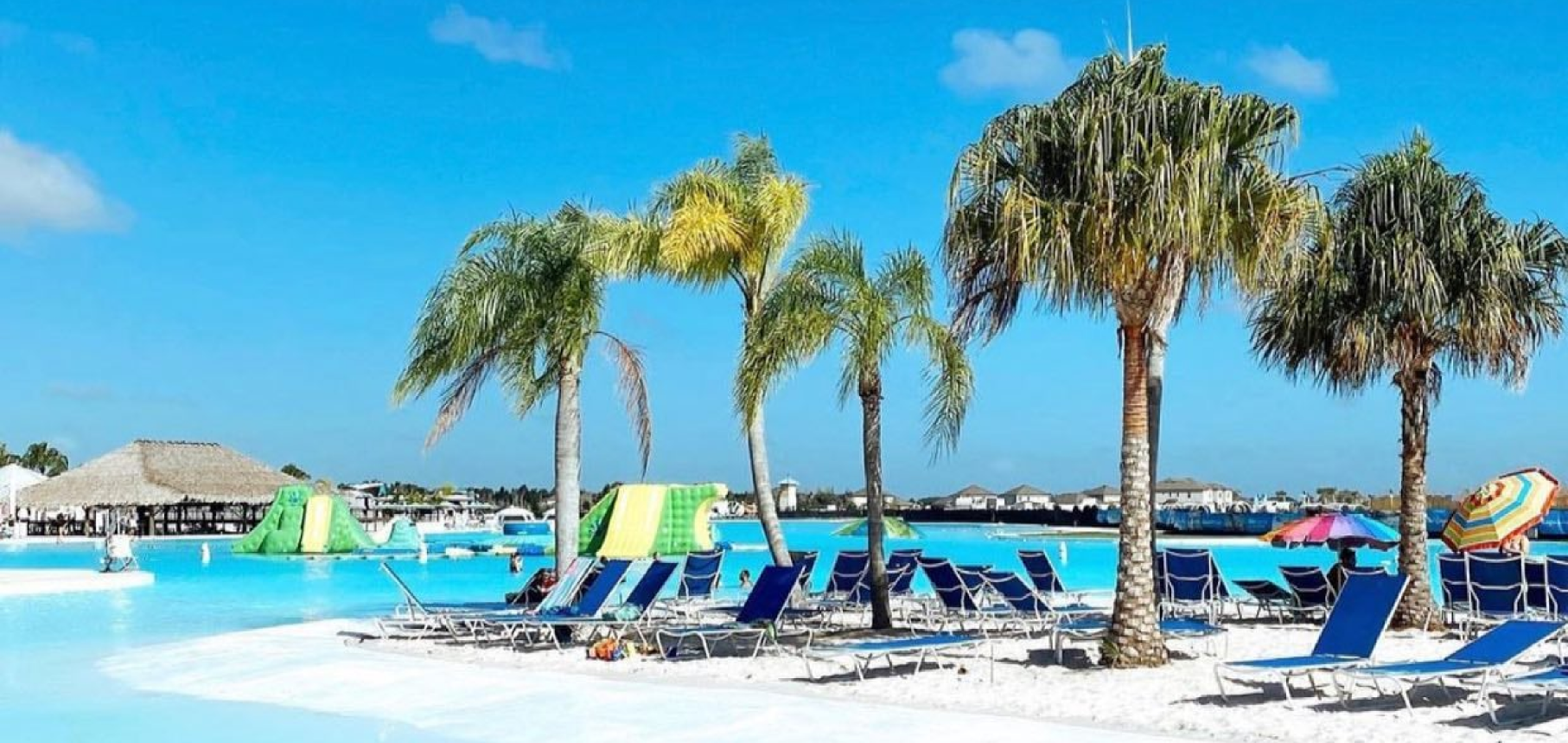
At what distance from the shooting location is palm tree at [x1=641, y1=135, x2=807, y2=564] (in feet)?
46.7

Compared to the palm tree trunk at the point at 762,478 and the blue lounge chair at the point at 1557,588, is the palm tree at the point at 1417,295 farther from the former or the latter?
the palm tree trunk at the point at 762,478

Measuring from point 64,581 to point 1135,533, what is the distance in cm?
2063

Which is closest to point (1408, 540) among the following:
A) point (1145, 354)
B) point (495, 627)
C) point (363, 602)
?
point (1145, 354)

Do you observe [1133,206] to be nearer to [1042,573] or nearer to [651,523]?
[1042,573]

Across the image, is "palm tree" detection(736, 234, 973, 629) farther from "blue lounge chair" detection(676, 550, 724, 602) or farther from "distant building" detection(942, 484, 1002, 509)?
"distant building" detection(942, 484, 1002, 509)

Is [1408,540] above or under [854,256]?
under

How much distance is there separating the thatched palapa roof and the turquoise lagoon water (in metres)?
4.36

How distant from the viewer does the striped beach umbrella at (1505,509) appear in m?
16.1

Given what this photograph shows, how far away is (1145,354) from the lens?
1013cm

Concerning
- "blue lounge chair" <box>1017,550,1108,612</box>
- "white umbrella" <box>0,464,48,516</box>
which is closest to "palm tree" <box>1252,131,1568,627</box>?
"blue lounge chair" <box>1017,550,1108,612</box>

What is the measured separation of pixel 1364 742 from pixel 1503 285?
6.93 meters

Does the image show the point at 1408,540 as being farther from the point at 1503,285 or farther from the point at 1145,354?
the point at 1145,354

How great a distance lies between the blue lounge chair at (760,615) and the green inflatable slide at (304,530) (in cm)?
3294

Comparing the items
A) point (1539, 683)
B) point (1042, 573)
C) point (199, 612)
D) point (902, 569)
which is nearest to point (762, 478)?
point (902, 569)
